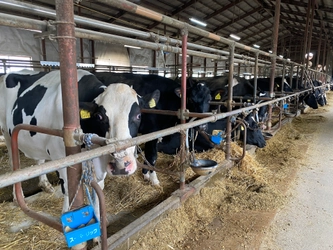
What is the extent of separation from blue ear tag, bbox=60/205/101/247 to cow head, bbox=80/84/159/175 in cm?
51

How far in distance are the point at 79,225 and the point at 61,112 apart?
48.5 inches

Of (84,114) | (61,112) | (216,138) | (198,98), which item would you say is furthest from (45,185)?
(198,98)

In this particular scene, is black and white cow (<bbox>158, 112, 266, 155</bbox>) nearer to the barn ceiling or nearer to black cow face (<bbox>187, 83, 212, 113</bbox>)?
black cow face (<bbox>187, 83, 212, 113</bbox>)

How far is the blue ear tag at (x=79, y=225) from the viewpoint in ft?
4.43

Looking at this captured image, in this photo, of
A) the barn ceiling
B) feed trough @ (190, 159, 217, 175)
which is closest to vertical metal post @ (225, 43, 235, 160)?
feed trough @ (190, 159, 217, 175)

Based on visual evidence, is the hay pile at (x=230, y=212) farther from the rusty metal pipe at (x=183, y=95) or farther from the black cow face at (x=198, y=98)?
the black cow face at (x=198, y=98)

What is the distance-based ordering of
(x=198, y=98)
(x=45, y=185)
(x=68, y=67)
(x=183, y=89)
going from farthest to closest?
(x=198, y=98)
(x=45, y=185)
(x=183, y=89)
(x=68, y=67)

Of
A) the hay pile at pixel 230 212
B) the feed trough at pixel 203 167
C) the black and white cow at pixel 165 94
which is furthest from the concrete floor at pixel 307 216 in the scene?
the black and white cow at pixel 165 94

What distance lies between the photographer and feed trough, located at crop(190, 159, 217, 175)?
298cm

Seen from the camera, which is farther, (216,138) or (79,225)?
(216,138)

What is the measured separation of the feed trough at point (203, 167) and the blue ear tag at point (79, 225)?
1720 mm

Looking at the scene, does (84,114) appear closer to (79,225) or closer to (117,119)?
(117,119)

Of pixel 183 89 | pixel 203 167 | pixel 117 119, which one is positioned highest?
pixel 183 89

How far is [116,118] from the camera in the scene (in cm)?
207
